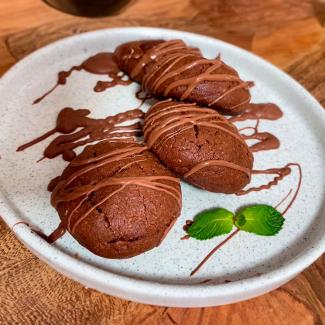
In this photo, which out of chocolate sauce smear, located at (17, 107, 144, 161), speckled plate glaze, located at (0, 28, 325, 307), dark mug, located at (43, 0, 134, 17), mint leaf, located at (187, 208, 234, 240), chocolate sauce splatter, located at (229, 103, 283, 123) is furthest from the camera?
dark mug, located at (43, 0, 134, 17)

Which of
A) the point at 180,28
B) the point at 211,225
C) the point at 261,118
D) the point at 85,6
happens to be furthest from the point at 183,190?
the point at 85,6

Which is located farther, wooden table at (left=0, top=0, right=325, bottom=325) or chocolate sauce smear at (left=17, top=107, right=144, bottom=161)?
chocolate sauce smear at (left=17, top=107, right=144, bottom=161)

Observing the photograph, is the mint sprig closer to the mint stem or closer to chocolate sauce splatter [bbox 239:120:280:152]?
the mint stem

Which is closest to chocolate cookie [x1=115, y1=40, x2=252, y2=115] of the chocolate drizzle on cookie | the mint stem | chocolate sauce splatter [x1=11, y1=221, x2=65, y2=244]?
the chocolate drizzle on cookie

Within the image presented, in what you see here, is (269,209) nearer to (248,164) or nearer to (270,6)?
(248,164)

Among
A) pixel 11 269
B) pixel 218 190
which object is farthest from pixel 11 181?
pixel 218 190

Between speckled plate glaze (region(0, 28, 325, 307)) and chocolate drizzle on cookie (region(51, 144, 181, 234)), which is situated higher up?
chocolate drizzle on cookie (region(51, 144, 181, 234))

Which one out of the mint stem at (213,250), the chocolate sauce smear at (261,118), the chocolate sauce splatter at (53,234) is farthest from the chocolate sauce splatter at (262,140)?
the chocolate sauce splatter at (53,234)
